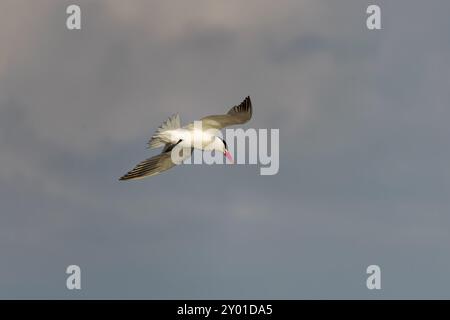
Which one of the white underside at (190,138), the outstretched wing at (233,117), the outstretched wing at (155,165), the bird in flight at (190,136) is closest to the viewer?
the outstretched wing at (155,165)

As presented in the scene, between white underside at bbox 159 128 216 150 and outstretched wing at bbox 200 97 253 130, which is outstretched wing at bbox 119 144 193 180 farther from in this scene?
outstretched wing at bbox 200 97 253 130

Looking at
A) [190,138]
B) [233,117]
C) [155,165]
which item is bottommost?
[155,165]

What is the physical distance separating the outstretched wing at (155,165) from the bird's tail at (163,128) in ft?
2.04

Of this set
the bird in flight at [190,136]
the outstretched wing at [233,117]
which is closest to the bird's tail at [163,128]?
the bird in flight at [190,136]

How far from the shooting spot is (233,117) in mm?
25453

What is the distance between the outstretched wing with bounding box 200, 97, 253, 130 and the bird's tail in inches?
49.7

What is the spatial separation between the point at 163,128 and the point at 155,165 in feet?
8.65

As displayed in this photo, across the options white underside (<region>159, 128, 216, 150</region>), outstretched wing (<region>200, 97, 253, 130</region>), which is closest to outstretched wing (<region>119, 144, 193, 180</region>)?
white underside (<region>159, 128, 216, 150</region>)

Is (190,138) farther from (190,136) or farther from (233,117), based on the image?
(233,117)

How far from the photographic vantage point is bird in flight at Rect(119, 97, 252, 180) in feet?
78.3

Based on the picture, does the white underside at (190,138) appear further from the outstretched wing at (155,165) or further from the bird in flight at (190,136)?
the outstretched wing at (155,165)

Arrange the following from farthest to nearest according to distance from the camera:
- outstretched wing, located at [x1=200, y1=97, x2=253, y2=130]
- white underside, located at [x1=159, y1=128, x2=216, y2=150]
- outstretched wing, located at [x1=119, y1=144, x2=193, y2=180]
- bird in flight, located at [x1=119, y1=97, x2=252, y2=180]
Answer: outstretched wing, located at [x1=200, y1=97, x2=253, y2=130] → white underside, located at [x1=159, y1=128, x2=216, y2=150] → bird in flight, located at [x1=119, y1=97, x2=252, y2=180] → outstretched wing, located at [x1=119, y1=144, x2=193, y2=180]

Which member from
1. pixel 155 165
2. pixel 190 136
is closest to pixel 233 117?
pixel 190 136

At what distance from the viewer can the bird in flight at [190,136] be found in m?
23.9
